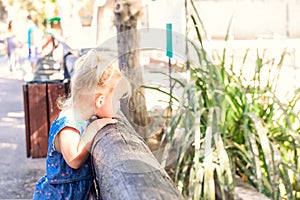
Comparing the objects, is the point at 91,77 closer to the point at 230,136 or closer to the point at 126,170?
the point at 126,170

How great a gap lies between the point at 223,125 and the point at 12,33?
1290 centimetres

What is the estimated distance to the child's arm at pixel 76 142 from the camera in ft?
8.03

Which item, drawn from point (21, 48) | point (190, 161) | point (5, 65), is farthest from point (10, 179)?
point (5, 65)

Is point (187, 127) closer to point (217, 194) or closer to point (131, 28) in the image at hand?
point (217, 194)

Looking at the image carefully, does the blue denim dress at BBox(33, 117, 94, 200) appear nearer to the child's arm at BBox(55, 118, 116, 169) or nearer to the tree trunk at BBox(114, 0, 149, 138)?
the child's arm at BBox(55, 118, 116, 169)

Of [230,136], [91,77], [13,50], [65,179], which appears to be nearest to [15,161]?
[230,136]

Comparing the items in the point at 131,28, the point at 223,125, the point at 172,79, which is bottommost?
the point at 223,125

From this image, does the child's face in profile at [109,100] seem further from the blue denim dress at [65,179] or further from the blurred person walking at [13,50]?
the blurred person walking at [13,50]

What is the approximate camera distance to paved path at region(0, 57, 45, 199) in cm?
541

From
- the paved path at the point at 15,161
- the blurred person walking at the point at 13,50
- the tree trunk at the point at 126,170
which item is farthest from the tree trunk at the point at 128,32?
the blurred person walking at the point at 13,50

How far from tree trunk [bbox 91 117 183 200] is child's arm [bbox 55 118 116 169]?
0.24 ft

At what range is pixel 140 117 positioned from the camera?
552cm

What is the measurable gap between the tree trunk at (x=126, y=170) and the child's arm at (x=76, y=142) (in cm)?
7

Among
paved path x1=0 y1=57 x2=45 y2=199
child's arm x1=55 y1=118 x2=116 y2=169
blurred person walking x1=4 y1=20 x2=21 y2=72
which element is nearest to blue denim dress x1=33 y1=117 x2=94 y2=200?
child's arm x1=55 y1=118 x2=116 y2=169
